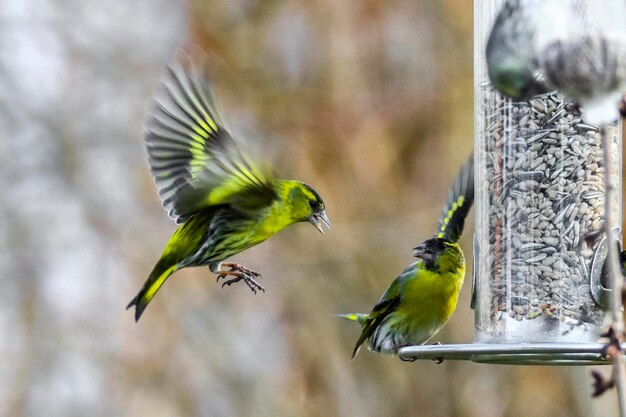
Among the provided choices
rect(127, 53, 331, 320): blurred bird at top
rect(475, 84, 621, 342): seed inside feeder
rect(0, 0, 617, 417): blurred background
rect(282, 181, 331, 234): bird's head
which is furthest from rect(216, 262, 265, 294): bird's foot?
rect(0, 0, 617, 417): blurred background

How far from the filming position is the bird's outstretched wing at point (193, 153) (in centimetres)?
608

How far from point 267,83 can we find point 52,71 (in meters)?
2.40

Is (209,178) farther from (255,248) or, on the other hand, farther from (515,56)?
(255,248)

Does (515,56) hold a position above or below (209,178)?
above

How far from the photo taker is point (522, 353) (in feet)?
17.4

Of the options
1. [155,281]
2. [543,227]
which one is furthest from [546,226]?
[155,281]

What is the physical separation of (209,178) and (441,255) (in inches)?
62.0

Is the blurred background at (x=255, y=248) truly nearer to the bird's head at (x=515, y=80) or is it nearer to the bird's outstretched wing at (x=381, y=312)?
the bird's outstretched wing at (x=381, y=312)

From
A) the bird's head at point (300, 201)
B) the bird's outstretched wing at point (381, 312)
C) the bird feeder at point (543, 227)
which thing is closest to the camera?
the bird feeder at point (543, 227)

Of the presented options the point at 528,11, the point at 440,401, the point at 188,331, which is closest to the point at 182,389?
the point at 188,331

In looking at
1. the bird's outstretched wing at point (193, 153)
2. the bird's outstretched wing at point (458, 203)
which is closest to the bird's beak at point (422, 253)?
the bird's outstretched wing at point (458, 203)

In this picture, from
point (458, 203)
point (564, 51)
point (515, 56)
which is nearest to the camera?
point (564, 51)

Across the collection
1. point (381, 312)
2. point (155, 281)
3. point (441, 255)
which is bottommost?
point (381, 312)

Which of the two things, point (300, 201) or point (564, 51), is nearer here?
point (564, 51)
